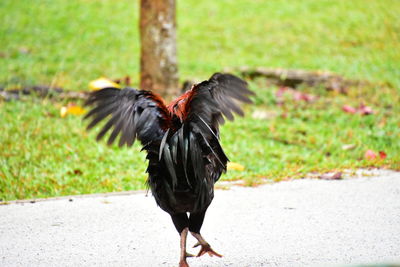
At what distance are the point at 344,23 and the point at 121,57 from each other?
5754mm

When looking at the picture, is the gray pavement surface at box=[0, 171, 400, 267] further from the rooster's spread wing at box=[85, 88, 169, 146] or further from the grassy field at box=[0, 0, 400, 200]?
the rooster's spread wing at box=[85, 88, 169, 146]

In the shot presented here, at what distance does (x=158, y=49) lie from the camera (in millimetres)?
8648

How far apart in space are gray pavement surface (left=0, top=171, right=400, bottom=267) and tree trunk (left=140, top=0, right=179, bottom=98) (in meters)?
3.40

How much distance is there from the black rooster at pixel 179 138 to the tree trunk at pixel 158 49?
4.87m

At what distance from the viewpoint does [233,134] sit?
24.7ft

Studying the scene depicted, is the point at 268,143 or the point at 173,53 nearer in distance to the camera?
the point at 268,143

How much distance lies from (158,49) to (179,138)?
18.1ft

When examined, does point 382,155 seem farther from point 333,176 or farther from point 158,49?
point 158,49

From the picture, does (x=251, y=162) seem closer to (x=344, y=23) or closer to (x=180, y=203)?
(x=180, y=203)

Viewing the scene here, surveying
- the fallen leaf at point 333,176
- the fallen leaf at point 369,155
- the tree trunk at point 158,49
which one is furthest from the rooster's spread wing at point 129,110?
the tree trunk at point 158,49

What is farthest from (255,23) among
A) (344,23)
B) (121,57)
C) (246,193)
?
(246,193)

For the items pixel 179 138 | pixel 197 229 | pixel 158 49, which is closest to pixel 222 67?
pixel 158 49

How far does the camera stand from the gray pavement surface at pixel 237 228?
3965mm

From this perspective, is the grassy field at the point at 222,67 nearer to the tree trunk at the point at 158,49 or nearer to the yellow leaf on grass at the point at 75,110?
the yellow leaf on grass at the point at 75,110
